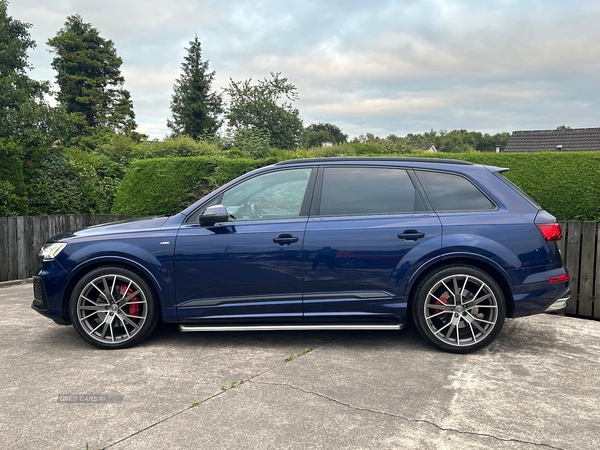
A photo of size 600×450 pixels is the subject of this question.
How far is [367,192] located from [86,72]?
142 feet

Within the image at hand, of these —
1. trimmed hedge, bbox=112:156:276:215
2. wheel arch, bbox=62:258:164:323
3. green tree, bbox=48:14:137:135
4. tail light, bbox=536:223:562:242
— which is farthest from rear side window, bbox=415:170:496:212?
green tree, bbox=48:14:137:135

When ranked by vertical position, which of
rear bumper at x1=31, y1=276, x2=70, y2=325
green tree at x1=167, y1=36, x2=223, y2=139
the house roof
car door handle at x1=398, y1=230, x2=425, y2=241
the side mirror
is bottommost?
rear bumper at x1=31, y1=276, x2=70, y2=325

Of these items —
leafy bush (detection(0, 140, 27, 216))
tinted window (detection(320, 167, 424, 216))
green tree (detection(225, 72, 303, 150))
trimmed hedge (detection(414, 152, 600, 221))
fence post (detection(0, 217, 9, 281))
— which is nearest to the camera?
tinted window (detection(320, 167, 424, 216))

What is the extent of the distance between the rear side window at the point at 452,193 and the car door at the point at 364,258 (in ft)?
0.47

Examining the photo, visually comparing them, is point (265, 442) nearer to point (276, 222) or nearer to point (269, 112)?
point (276, 222)

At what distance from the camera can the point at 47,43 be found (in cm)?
3906

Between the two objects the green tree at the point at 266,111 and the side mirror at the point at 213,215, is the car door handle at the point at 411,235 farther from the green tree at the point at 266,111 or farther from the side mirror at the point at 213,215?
the green tree at the point at 266,111

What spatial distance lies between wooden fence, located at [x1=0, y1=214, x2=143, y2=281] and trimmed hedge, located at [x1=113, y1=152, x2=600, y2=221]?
5.15 ft

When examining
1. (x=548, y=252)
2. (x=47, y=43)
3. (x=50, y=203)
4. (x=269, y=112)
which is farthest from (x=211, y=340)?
(x=47, y=43)

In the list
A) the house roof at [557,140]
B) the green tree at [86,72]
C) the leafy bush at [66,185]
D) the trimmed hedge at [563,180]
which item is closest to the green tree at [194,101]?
the green tree at [86,72]

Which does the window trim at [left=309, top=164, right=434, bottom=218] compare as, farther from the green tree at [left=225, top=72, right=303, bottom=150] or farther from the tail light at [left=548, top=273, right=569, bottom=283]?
the green tree at [left=225, top=72, right=303, bottom=150]

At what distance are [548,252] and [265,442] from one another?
3052 millimetres

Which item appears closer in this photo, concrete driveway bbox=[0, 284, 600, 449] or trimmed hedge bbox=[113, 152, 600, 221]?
concrete driveway bbox=[0, 284, 600, 449]

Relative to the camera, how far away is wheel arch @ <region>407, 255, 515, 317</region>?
13.6 ft
